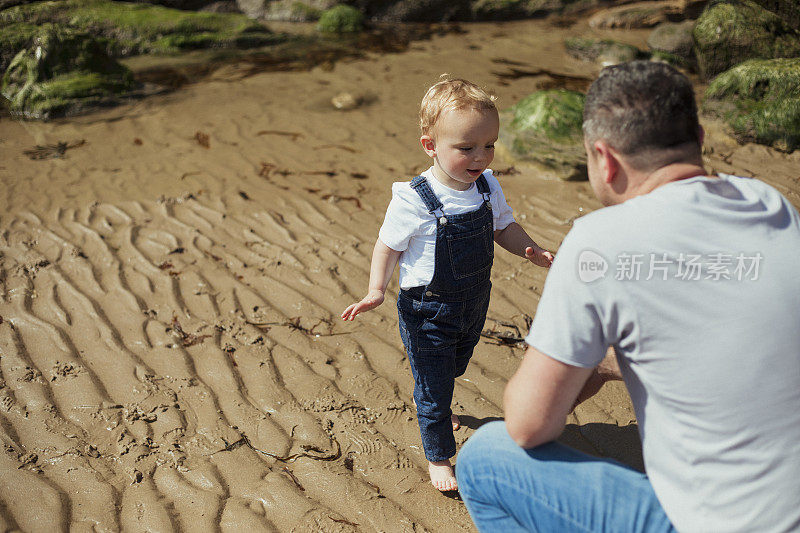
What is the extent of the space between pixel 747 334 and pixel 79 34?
349 inches

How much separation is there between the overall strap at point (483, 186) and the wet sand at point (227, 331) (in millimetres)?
1156

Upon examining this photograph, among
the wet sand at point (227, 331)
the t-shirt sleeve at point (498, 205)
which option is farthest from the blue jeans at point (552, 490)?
the t-shirt sleeve at point (498, 205)

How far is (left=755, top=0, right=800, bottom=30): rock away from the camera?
7.29 meters

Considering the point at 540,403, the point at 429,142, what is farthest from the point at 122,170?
the point at 540,403

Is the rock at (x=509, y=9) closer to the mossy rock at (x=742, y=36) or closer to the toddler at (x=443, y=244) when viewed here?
the mossy rock at (x=742, y=36)

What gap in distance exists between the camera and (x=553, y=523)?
1793 millimetres

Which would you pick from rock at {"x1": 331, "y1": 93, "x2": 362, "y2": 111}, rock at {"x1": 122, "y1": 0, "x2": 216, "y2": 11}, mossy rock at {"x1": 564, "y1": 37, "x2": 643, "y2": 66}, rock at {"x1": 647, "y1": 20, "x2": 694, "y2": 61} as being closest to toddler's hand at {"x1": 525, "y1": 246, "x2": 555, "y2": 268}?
rock at {"x1": 331, "y1": 93, "x2": 362, "y2": 111}

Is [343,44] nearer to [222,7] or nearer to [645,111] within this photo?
[222,7]

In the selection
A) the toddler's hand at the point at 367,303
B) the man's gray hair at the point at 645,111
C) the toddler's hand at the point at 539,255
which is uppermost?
the man's gray hair at the point at 645,111

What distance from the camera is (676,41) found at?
9977mm

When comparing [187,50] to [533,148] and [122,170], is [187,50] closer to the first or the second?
[122,170]

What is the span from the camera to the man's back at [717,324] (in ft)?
4.95

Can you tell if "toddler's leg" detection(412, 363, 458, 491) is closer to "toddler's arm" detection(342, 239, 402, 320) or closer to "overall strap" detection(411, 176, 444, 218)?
"toddler's arm" detection(342, 239, 402, 320)

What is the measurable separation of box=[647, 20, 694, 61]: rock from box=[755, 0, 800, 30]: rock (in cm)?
223
